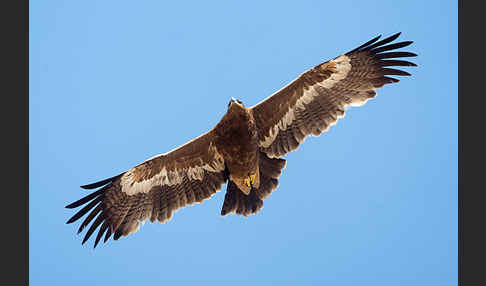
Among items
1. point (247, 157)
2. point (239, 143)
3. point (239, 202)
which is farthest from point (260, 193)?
point (239, 143)

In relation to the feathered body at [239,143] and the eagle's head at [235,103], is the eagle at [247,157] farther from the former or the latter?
the eagle's head at [235,103]

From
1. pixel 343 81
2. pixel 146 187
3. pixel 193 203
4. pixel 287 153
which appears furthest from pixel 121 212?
pixel 343 81

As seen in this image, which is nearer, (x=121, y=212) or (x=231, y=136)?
(x=231, y=136)

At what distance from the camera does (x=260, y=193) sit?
8859mm

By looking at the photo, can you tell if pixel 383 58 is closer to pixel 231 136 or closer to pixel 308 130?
pixel 308 130

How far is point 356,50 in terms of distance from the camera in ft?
28.6

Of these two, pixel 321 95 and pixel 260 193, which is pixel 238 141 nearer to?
pixel 260 193

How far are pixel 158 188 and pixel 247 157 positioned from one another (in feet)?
5.28

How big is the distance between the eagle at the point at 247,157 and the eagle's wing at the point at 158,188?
2cm

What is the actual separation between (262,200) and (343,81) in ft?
7.37

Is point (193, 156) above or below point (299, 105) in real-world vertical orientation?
below

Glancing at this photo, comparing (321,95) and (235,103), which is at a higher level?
(321,95)

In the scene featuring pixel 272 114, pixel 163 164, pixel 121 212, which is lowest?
pixel 121 212

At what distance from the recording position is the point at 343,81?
8781 mm
